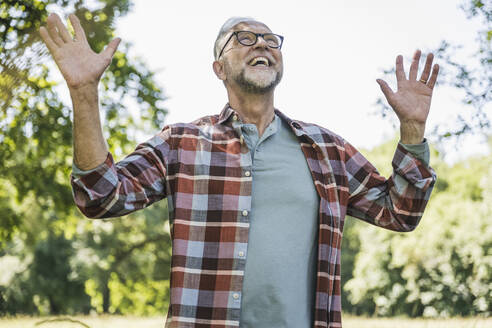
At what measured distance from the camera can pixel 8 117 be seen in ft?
25.8

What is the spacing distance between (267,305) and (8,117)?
6616mm

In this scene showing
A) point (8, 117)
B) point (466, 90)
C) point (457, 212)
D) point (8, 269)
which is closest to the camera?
point (466, 90)

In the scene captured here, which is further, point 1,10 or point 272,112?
point 1,10

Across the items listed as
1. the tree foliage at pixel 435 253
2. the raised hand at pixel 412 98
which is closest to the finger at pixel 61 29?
the raised hand at pixel 412 98

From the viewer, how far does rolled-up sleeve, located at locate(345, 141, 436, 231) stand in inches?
100

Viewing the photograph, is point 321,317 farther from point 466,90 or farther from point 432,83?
point 466,90

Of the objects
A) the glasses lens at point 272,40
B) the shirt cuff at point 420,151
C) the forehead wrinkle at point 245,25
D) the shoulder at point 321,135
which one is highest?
the forehead wrinkle at point 245,25

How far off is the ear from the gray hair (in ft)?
0.14

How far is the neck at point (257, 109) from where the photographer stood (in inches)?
110

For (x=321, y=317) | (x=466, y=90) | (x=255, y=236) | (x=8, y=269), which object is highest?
(x=466, y=90)

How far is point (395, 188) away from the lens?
8.55ft

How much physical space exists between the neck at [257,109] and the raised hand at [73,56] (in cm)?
85

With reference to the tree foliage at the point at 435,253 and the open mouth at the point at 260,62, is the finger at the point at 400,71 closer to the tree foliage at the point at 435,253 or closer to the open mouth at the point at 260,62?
the open mouth at the point at 260,62

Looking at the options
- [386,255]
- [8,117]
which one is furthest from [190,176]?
[386,255]
